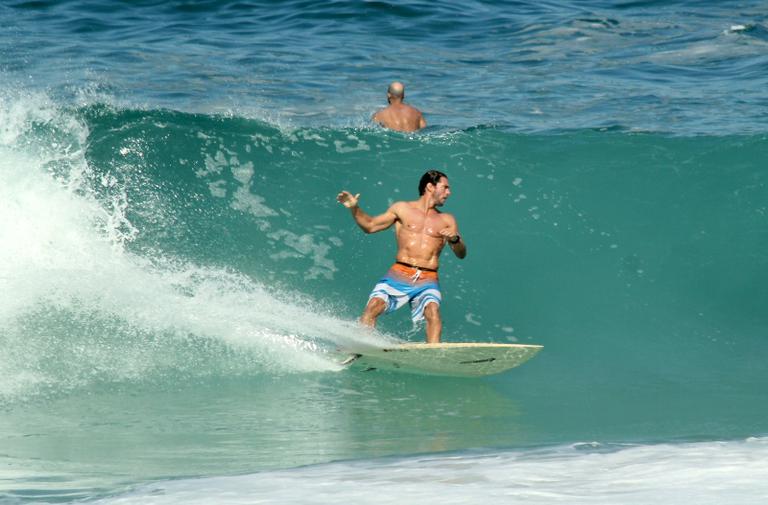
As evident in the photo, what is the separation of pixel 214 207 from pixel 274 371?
375cm

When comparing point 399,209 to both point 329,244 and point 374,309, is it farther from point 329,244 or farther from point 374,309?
point 329,244

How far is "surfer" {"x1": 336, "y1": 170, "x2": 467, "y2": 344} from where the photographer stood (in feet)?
27.0

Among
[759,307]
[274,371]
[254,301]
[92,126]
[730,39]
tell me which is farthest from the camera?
[730,39]

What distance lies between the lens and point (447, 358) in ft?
25.8

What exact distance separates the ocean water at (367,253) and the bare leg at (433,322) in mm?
351

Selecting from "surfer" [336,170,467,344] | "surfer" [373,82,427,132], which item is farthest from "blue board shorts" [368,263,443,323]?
"surfer" [373,82,427,132]

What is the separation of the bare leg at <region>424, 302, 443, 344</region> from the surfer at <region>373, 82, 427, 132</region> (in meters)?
4.84

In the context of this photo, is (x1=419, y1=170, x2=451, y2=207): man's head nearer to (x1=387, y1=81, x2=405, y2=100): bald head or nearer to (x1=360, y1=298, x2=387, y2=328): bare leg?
(x1=360, y1=298, x2=387, y2=328): bare leg

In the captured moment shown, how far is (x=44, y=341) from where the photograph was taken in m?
8.34

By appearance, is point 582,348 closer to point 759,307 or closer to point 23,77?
point 759,307

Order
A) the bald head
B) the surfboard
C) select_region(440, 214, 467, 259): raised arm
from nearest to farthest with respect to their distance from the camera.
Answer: the surfboard
select_region(440, 214, 467, 259): raised arm
the bald head

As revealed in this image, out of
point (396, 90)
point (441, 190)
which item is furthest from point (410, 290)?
point (396, 90)

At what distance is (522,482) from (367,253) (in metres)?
6.47

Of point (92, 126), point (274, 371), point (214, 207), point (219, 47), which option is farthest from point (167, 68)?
point (274, 371)
